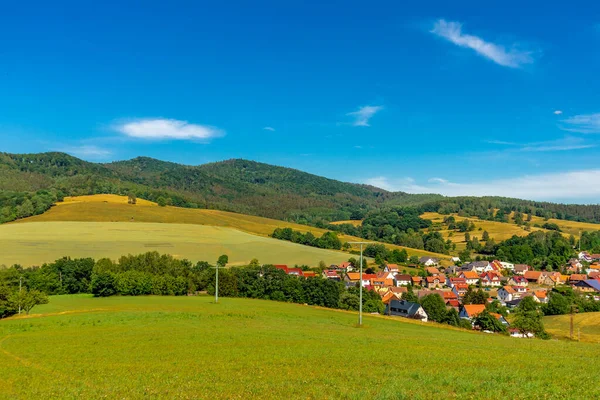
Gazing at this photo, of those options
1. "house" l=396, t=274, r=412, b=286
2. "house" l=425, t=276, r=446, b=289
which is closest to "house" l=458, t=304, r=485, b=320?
"house" l=425, t=276, r=446, b=289

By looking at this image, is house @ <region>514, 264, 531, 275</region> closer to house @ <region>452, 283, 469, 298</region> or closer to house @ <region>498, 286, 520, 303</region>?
house @ <region>498, 286, 520, 303</region>

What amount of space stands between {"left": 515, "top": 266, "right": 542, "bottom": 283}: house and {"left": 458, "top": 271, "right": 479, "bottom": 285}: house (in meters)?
18.6

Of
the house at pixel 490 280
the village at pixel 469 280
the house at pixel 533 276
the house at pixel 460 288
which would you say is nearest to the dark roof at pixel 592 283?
the village at pixel 469 280

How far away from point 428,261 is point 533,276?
34034mm

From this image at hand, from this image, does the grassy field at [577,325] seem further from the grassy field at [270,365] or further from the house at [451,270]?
the house at [451,270]

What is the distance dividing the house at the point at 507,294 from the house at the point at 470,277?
53.7 feet

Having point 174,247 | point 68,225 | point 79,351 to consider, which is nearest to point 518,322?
point 79,351

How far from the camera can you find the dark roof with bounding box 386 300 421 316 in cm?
8294

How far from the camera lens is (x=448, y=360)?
22281mm

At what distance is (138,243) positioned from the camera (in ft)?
385

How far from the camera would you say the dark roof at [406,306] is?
82938mm

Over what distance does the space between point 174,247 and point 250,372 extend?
10236 cm

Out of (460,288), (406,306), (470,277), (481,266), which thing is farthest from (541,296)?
(406,306)

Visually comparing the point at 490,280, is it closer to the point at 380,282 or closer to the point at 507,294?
the point at 507,294
